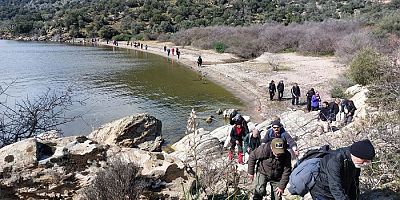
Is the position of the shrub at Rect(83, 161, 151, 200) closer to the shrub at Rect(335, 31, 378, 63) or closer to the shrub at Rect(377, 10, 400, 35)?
the shrub at Rect(335, 31, 378, 63)

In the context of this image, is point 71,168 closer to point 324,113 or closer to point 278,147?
point 278,147

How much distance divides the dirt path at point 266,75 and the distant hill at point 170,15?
102ft

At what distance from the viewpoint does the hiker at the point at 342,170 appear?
156 inches

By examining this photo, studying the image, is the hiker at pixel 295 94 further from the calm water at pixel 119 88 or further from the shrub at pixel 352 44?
the shrub at pixel 352 44

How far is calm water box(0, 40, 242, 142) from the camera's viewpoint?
2273cm

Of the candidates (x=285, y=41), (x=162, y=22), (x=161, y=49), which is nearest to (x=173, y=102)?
(x=285, y=41)

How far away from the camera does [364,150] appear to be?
3.92 m

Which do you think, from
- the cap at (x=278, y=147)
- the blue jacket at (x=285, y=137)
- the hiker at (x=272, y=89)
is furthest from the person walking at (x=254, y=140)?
the hiker at (x=272, y=89)

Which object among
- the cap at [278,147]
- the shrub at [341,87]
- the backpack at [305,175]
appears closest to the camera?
the backpack at [305,175]

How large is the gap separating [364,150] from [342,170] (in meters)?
0.32

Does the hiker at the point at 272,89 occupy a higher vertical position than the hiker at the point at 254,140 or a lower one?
lower

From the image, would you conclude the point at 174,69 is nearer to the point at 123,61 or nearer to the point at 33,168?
the point at 123,61

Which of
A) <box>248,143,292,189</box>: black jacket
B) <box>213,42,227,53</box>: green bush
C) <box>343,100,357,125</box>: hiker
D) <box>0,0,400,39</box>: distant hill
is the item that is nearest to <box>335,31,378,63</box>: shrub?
<box>213,42,227,53</box>: green bush

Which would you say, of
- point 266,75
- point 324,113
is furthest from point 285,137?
point 266,75
